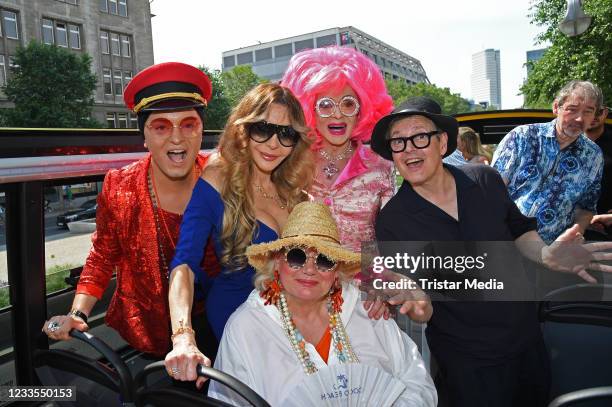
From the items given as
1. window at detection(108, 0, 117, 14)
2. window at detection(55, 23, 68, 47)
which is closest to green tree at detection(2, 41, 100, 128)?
window at detection(55, 23, 68, 47)

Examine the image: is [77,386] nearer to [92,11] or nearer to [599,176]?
[599,176]

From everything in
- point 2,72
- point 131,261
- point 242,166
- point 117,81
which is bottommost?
point 131,261

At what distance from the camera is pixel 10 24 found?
32688 millimetres

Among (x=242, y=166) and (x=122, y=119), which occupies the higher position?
(x=122, y=119)

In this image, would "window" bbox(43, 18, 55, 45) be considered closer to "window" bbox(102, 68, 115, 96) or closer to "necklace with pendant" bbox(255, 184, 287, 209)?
"window" bbox(102, 68, 115, 96)

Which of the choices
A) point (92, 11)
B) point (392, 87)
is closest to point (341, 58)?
point (92, 11)

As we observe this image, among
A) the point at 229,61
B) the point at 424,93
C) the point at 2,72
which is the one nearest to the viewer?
the point at 2,72

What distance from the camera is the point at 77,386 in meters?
1.78

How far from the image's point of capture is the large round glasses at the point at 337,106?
8.30 ft

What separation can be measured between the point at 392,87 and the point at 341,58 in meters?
54.3

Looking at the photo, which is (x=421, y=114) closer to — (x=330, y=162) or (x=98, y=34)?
(x=330, y=162)

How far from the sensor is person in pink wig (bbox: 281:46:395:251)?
8.14 ft

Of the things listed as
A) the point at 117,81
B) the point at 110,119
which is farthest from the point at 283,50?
the point at 110,119

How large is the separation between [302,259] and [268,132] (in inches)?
22.2
